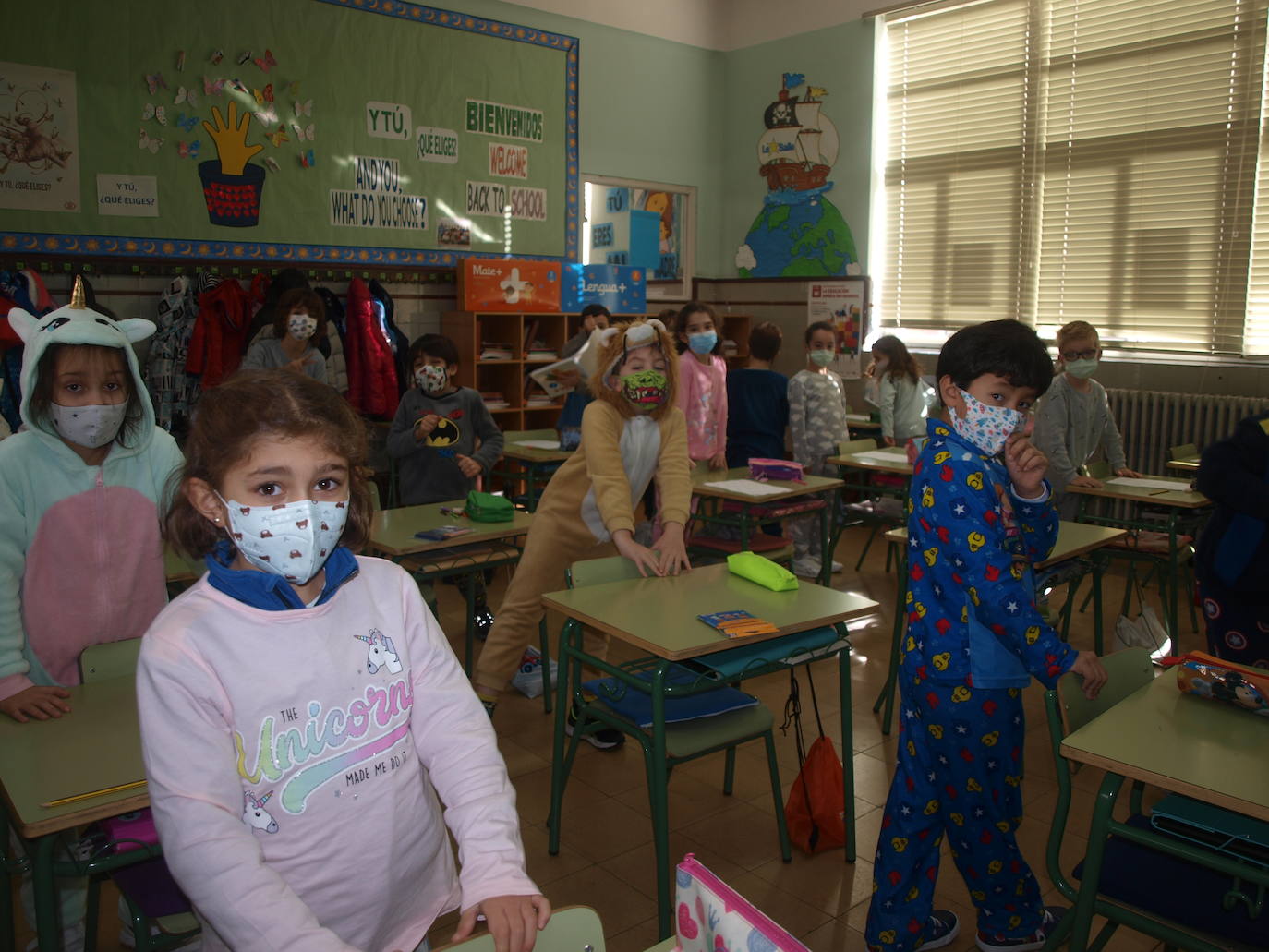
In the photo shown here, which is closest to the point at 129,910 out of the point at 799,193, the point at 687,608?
the point at 687,608

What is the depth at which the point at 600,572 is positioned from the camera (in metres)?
2.86

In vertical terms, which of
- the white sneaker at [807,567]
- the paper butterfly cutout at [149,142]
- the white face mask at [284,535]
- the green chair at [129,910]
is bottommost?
the white sneaker at [807,567]

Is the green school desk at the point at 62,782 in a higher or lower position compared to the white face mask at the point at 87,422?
lower

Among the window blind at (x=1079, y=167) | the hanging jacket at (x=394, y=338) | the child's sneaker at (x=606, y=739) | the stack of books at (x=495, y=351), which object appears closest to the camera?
the child's sneaker at (x=606, y=739)

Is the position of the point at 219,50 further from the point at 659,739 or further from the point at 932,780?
the point at 932,780

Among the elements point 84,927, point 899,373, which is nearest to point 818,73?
point 899,373

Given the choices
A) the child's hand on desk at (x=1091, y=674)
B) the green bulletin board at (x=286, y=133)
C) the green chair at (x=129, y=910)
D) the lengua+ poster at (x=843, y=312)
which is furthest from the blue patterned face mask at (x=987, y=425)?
the lengua+ poster at (x=843, y=312)

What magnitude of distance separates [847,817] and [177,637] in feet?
6.93

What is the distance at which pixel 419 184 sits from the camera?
23.5 ft

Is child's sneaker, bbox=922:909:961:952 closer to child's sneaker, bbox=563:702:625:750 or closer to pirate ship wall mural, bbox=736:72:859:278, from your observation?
child's sneaker, bbox=563:702:625:750

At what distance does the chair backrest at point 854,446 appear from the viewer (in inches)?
218

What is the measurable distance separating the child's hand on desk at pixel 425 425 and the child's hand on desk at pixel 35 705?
2.67 meters

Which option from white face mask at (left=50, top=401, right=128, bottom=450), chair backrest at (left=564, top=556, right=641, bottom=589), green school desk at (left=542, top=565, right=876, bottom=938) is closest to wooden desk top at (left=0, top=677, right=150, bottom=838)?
white face mask at (left=50, top=401, right=128, bottom=450)

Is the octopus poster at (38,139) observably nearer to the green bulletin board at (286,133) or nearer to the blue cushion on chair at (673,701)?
the green bulletin board at (286,133)
